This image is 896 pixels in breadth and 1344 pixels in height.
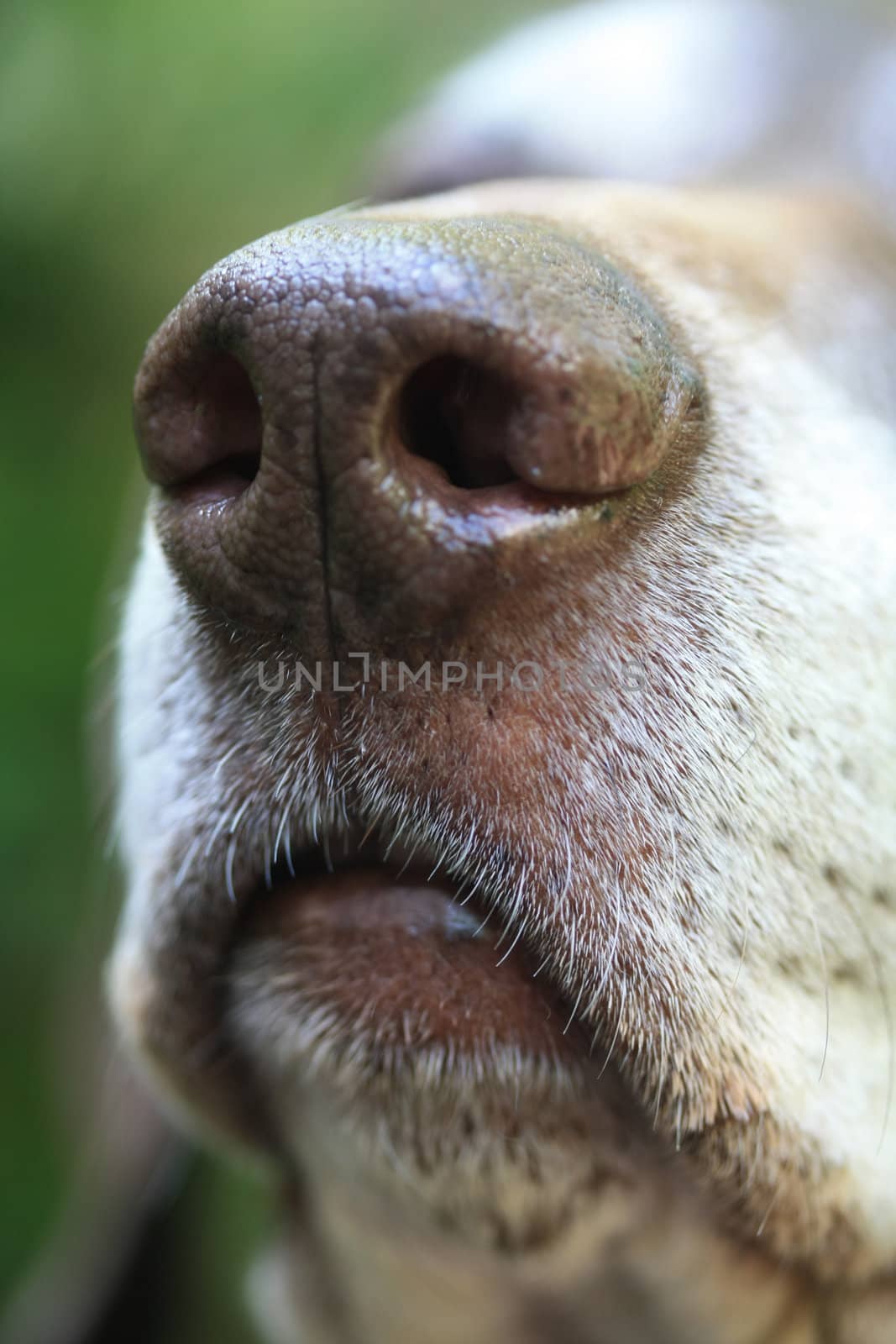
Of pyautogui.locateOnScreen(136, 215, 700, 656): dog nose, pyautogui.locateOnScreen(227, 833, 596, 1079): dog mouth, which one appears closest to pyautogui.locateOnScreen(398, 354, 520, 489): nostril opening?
pyautogui.locateOnScreen(136, 215, 700, 656): dog nose

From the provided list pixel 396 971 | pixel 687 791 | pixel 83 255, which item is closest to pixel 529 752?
pixel 687 791

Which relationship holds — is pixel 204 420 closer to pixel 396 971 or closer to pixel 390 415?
pixel 390 415

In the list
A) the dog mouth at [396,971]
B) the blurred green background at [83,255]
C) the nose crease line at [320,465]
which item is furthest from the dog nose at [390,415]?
the blurred green background at [83,255]

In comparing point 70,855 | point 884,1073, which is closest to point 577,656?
point 884,1073

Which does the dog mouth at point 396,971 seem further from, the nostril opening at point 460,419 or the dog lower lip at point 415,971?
the nostril opening at point 460,419

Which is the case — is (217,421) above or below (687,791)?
above

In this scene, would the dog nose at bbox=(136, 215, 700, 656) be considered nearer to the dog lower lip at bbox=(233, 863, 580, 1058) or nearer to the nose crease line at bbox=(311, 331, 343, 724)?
the nose crease line at bbox=(311, 331, 343, 724)
